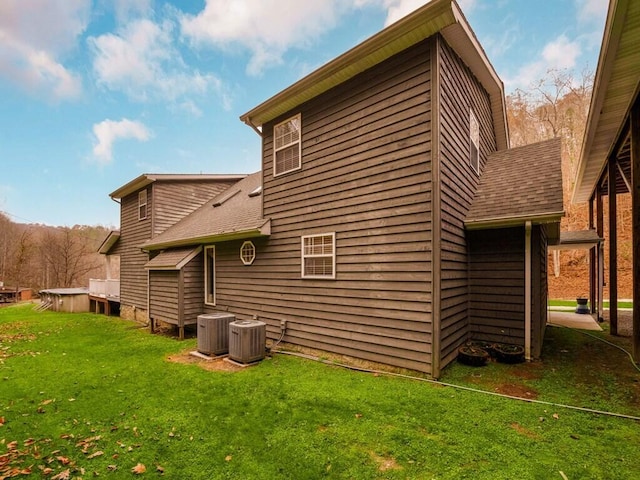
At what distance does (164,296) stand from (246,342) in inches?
202

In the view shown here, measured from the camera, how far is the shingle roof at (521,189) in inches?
217

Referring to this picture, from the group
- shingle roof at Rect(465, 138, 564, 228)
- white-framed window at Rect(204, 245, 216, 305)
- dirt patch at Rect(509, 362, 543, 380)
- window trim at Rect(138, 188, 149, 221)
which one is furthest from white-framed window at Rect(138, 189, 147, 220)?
dirt patch at Rect(509, 362, 543, 380)

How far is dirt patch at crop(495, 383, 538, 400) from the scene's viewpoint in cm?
421

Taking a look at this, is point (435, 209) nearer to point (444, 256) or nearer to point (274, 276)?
point (444, 256)

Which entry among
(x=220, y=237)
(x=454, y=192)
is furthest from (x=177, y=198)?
(x=454, y=192)

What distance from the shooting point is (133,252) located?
13578 mm

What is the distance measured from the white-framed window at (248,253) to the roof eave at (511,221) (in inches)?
201

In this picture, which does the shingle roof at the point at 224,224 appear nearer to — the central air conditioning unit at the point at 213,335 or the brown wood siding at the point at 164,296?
the brown wood siding at the point at 164,296

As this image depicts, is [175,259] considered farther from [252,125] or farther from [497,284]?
[497,284]

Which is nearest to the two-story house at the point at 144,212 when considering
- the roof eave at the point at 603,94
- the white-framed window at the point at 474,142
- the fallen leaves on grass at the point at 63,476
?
the fallen leaves on grass at the point at 63,476

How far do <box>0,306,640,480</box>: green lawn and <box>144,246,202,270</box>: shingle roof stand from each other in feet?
11.4

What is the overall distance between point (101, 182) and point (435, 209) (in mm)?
41811

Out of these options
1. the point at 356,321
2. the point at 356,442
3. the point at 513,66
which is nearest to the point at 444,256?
the point at 356,321

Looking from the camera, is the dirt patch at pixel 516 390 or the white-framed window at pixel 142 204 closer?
the dirt patch at pixel 516 390
